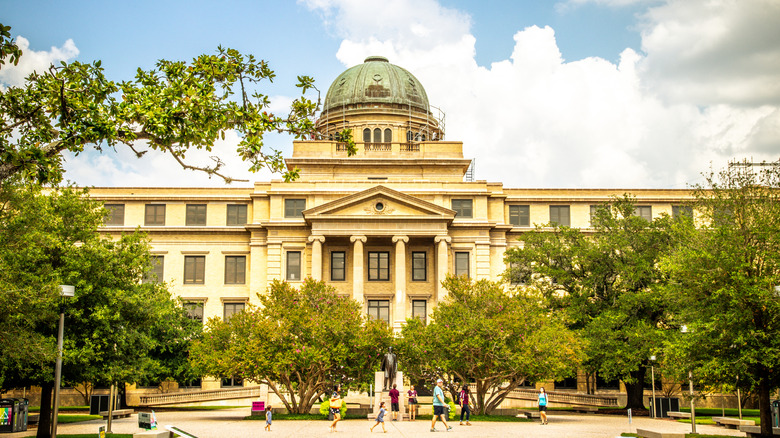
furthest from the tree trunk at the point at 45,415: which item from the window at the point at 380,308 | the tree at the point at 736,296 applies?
the window at the point at 380,308

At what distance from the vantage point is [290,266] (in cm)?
6303

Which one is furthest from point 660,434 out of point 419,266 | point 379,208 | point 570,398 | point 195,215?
point 195,215

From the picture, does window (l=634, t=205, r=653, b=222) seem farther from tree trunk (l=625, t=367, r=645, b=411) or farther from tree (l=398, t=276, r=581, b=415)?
tree (l=398, t=276, r=581, b=415)

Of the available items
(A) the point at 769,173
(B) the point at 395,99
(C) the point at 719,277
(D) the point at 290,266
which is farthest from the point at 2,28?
(B) the point at 395,99

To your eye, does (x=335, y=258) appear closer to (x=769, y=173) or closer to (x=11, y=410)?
(x=11, y=410)

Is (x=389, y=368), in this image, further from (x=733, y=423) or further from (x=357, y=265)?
(x=357, y=265)

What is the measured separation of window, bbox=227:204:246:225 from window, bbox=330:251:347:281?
8.46 meters

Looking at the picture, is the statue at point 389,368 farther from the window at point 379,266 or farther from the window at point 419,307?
the window at point 379,266

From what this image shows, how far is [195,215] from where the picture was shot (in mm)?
65625

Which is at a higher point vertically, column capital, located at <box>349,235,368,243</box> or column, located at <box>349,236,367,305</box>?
column capital, located at <box>349,235,368,243</box>

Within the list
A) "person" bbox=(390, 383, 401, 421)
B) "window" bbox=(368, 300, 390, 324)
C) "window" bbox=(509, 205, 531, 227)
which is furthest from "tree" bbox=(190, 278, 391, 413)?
"window" bbox=(509, 205, 531, 227)

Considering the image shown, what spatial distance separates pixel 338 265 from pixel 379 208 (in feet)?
19.8

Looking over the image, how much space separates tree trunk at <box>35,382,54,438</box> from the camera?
3077 centimetres

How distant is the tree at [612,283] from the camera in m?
46.8
